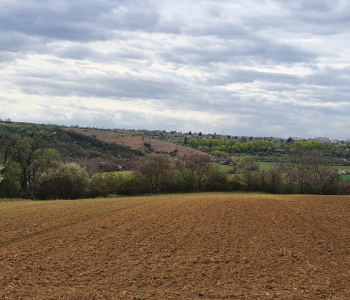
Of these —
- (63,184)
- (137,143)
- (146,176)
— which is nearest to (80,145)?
(137,143)

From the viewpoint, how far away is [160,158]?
5653 cm

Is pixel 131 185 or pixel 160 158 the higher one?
pixel 160 158

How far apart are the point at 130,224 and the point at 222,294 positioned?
11367 mm

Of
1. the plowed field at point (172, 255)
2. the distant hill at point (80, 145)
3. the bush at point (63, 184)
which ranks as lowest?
the bush at point (63, 184)

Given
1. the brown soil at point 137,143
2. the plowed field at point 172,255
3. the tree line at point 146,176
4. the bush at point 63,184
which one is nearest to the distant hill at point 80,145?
the brown soil at point 137,143

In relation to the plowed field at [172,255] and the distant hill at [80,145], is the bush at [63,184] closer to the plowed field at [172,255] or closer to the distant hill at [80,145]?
the plowed field at [172,255]

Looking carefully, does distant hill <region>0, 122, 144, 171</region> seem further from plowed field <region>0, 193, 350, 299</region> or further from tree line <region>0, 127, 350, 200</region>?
plowed field <region>0, 193, 350, 299</region>

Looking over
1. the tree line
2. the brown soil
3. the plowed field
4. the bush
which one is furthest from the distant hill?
the plowed field

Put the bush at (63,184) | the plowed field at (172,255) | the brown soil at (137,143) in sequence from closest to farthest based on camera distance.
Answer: the plowed field at (172,255) → the bush at (63,184) → the brown soil at (137,143)

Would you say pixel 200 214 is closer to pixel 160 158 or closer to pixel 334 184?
pixel 160 158

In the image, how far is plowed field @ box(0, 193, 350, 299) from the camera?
11.4m

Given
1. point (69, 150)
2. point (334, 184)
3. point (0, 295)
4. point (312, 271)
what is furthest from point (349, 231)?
point (69, 150)

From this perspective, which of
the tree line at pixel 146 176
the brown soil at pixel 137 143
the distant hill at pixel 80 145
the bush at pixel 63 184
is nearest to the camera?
the bush at pixel 63 184

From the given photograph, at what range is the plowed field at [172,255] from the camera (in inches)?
450
